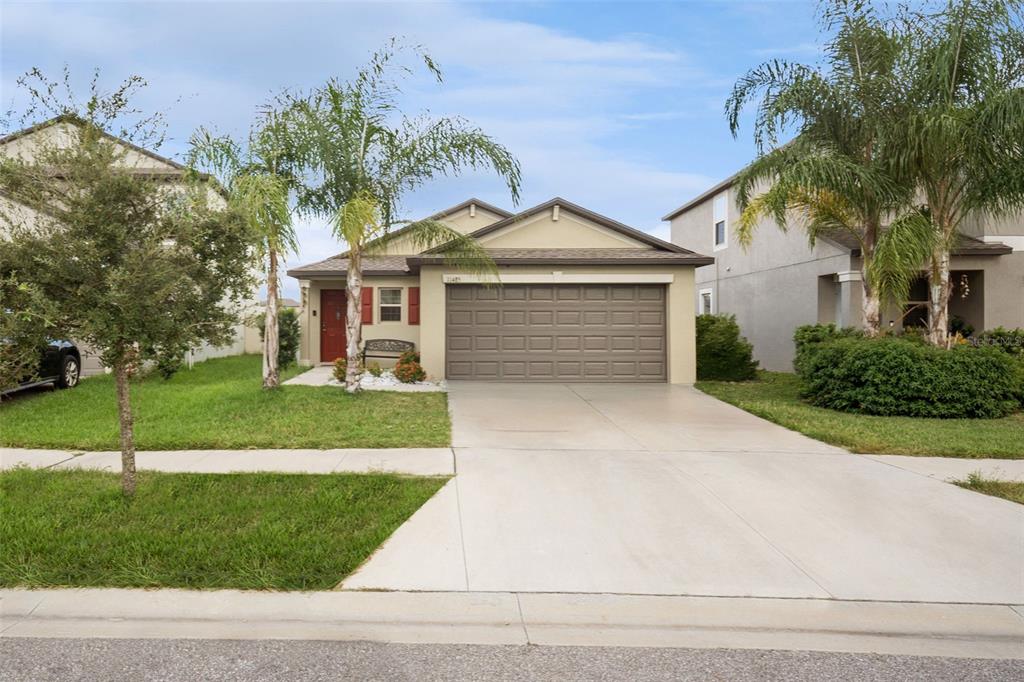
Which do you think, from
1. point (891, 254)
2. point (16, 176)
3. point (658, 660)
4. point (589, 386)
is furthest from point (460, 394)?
point (658, 660)

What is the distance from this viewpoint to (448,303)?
1659 centimetres

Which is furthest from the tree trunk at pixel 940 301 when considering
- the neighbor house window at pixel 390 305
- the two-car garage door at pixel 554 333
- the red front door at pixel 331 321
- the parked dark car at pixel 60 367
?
the parked dark car at pixel 60 367

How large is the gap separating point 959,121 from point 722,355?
25.1ft

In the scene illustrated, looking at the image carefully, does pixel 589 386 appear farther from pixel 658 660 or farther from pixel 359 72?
pixel 658 660

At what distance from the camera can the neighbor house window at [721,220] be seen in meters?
22.5

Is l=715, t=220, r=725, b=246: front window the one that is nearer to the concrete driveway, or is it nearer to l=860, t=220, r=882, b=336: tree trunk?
l=860, t=220, r=882, b=336: tree trunk

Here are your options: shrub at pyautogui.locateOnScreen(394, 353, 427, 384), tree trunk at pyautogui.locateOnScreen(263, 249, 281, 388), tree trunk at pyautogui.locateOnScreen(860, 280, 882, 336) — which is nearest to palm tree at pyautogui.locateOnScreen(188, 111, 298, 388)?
tree trunk at pyautogui.locateOnScreen(263, 249, 281, 388)

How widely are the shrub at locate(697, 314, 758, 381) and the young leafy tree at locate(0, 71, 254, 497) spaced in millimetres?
13867

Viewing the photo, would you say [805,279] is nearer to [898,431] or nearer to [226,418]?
[898,431]

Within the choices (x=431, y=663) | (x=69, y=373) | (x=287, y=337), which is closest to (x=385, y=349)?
(x=287, y=337)

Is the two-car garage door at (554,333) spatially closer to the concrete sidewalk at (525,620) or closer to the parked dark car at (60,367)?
the parked dark car at (60,367)

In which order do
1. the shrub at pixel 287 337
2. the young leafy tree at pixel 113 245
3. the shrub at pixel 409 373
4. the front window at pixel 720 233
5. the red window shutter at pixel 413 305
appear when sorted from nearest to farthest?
the young leafy tree at pixel 113 245, the shrub at pixel 409 373, the shrub at pixel 287 337, the red window shutter at pixel 413 305, the front window at pixel 720 233

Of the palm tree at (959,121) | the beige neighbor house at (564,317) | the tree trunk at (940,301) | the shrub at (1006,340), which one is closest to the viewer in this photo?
the palm tree at (959,121)

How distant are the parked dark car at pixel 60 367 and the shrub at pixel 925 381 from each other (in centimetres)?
1433
